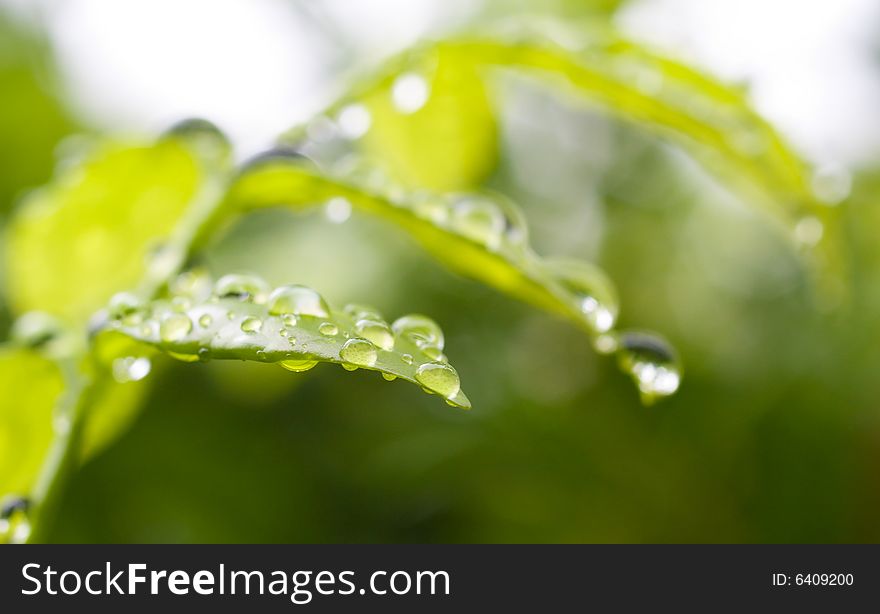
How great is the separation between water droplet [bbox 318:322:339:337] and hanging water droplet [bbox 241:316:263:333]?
0.02m

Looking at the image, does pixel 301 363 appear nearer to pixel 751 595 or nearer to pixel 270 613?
pixel 270 613

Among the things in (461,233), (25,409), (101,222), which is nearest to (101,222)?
(101,222)

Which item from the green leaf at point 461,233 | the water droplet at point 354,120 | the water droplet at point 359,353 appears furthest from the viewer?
the water droplet at point 354,120

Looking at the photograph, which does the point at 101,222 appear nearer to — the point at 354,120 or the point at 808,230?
the point at 354,120

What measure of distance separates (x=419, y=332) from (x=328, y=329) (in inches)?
2.7

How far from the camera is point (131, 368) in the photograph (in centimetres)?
39

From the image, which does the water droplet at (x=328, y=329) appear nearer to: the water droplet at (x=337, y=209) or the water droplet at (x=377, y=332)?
the water droplet at (x=377, y=332)

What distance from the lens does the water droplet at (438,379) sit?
1.02 ft

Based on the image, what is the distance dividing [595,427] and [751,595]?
25 centimetres

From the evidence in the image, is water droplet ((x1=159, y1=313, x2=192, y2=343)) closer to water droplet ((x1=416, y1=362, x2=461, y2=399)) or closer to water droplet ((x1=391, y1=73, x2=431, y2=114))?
water droplet ((x1=416, y1=362, x2=461, y2=399))

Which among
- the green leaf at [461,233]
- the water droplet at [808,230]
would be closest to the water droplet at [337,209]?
the green leaf at [461,233]

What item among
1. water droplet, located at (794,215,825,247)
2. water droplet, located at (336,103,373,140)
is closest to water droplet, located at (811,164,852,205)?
water droplet, located at (794,215,825,247)

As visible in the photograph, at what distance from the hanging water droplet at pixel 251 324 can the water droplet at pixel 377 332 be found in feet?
0.12

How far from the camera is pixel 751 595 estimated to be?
682 millimetres
